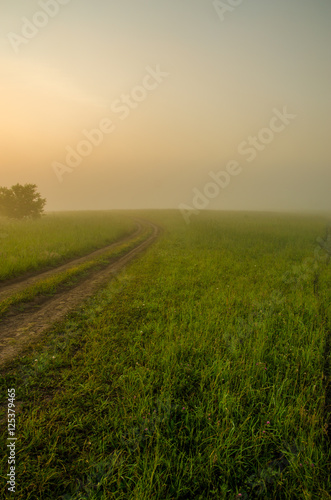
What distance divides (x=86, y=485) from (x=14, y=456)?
104cm

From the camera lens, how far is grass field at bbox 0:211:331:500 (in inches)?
108

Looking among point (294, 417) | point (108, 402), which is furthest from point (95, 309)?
point (294, 417)

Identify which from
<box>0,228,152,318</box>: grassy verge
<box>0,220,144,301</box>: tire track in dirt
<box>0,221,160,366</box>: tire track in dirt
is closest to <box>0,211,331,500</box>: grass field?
<box>0,221,160,366</box>: tire track in dirt

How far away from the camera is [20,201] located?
34281mm

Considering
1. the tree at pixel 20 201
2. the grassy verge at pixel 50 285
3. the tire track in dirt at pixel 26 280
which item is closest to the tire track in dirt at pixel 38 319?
the tire track in dirt at pixel 26 280

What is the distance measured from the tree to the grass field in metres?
33.9

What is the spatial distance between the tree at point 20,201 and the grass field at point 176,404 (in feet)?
111

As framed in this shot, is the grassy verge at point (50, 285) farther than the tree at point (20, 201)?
No

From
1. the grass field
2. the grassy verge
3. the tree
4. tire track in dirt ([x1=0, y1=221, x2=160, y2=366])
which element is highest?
the tree

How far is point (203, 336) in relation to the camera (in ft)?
19.1

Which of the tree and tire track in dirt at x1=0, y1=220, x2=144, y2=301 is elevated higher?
the tree

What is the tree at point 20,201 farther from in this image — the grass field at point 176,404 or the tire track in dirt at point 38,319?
the grass field at point 176,404

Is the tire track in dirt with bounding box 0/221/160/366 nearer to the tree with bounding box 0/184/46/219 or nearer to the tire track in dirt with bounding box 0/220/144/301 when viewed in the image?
the tire track in dirt with bounding box 0/220/144/301

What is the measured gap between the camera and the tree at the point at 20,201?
33.3 m
